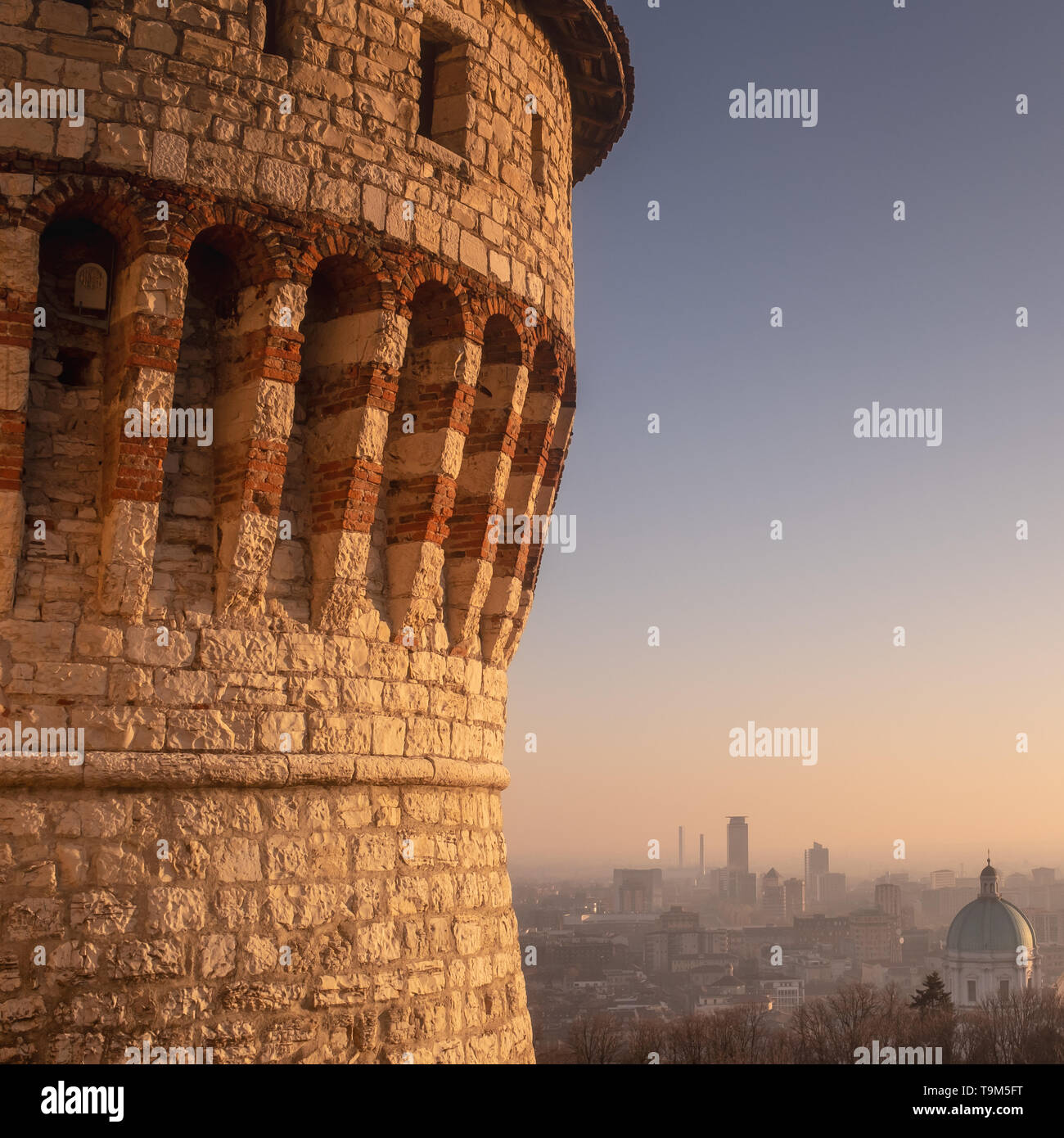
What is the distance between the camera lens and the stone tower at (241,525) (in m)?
6.22

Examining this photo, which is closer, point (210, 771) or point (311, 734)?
point (210, 771)

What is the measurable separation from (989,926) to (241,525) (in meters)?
79.6

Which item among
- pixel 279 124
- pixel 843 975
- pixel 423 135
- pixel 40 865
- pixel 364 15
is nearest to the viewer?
pixel 40 865

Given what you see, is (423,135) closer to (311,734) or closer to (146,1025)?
(311,734)

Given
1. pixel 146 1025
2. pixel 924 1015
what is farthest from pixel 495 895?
pixel 924 1015

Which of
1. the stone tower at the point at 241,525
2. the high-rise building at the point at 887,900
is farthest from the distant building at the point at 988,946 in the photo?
the stone tower at the point at 241,525

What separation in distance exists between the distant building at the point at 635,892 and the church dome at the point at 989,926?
39.1 m

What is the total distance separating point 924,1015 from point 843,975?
23.2 feet

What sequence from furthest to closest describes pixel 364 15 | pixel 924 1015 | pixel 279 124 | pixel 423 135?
pixel 924 1015
pixel 423 135
pixel 364 15
pixel 279 124

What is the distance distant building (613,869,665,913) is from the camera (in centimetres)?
4322

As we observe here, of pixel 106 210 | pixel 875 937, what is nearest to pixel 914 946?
pixel 875 937

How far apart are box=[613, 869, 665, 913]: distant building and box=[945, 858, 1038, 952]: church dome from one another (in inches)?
1541

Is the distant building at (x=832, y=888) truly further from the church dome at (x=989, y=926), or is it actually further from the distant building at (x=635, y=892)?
the distant building at (x=635, y=892)

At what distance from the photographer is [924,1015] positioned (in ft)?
123
